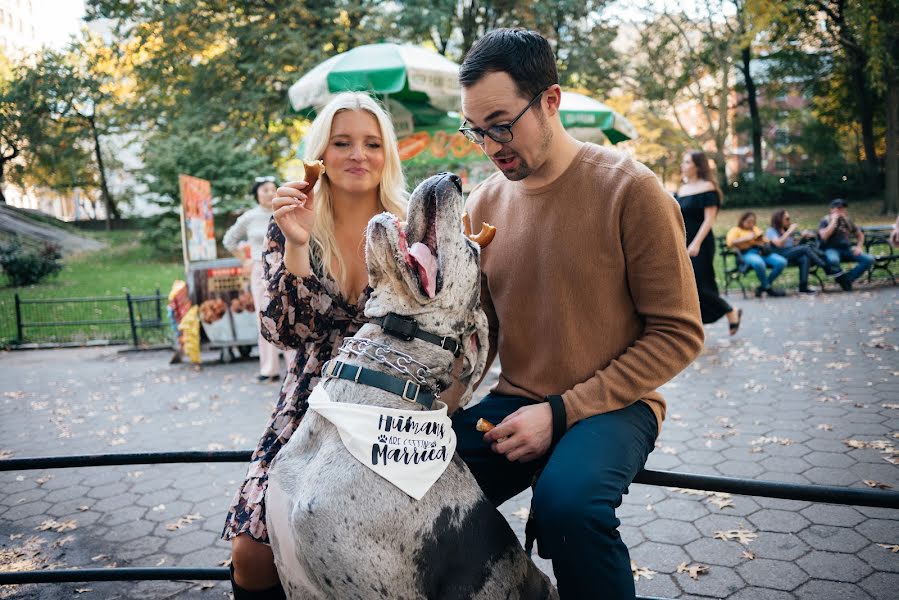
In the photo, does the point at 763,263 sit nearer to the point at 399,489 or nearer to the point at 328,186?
the point at 328,186

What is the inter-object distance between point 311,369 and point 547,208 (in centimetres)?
106

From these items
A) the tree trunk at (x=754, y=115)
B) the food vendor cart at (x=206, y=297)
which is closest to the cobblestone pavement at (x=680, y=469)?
the food vendor cart at (x=206, y=297)

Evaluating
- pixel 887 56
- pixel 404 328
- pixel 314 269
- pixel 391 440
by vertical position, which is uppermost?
pixel 887 56

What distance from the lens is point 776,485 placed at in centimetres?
177

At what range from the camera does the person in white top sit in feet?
25.0

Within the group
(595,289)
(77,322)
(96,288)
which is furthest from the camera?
(96,288)

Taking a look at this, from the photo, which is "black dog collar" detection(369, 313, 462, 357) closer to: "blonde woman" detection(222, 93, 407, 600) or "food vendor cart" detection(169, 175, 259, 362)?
"blonde woman" detection(222, 93, 407, 600)

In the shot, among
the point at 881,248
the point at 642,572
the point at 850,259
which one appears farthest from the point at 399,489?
the point at 881,248

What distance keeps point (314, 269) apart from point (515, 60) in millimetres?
1071

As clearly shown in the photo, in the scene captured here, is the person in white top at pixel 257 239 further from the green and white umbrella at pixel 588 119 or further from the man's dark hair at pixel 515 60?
the man's dark hair at pixel 515 60

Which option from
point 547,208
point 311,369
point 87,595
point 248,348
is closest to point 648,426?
point 547,208

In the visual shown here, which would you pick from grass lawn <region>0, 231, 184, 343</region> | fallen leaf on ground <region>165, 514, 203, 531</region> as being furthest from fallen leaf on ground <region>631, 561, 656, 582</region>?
grass lawn <region>0, 231, 184, 343</region>

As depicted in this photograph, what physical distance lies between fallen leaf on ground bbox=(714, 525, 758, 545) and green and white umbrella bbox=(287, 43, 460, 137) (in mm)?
4559

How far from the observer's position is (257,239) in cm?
763
